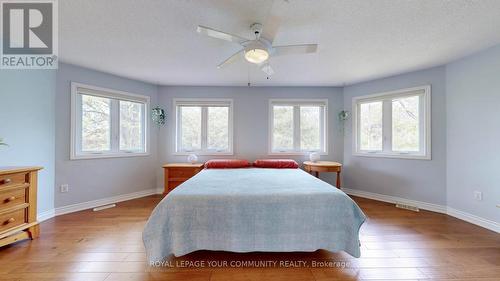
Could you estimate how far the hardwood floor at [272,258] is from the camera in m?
1.71

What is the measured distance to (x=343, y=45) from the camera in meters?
2.54

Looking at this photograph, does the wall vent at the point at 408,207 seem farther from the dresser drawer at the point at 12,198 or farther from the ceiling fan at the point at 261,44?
the dresser drawer at the point at 12,198

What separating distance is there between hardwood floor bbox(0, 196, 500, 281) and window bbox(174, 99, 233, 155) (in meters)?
2.01

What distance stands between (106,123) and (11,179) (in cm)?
175

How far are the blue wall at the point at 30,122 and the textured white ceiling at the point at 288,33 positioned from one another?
1.77ft

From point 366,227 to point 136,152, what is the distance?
4027mm

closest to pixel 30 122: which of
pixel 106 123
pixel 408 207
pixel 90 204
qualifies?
pixel 106 123

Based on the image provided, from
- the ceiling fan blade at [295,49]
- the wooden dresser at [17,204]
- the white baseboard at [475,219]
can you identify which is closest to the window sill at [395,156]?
the white baseboard at [475,219]

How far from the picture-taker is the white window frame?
3.37 m

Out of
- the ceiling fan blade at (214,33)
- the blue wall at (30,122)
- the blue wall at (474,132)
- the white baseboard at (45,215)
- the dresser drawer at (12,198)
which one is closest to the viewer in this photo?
the ceiling fan blade at (214,33)

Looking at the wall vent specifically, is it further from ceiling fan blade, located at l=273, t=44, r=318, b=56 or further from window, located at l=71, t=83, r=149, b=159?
window, located at l=71, t=83, r=149, b=159

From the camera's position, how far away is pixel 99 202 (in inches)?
138

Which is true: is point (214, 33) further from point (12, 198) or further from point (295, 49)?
point (12, 198)

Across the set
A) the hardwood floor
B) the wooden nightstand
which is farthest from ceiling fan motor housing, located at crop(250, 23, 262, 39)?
the wooden nightstand
